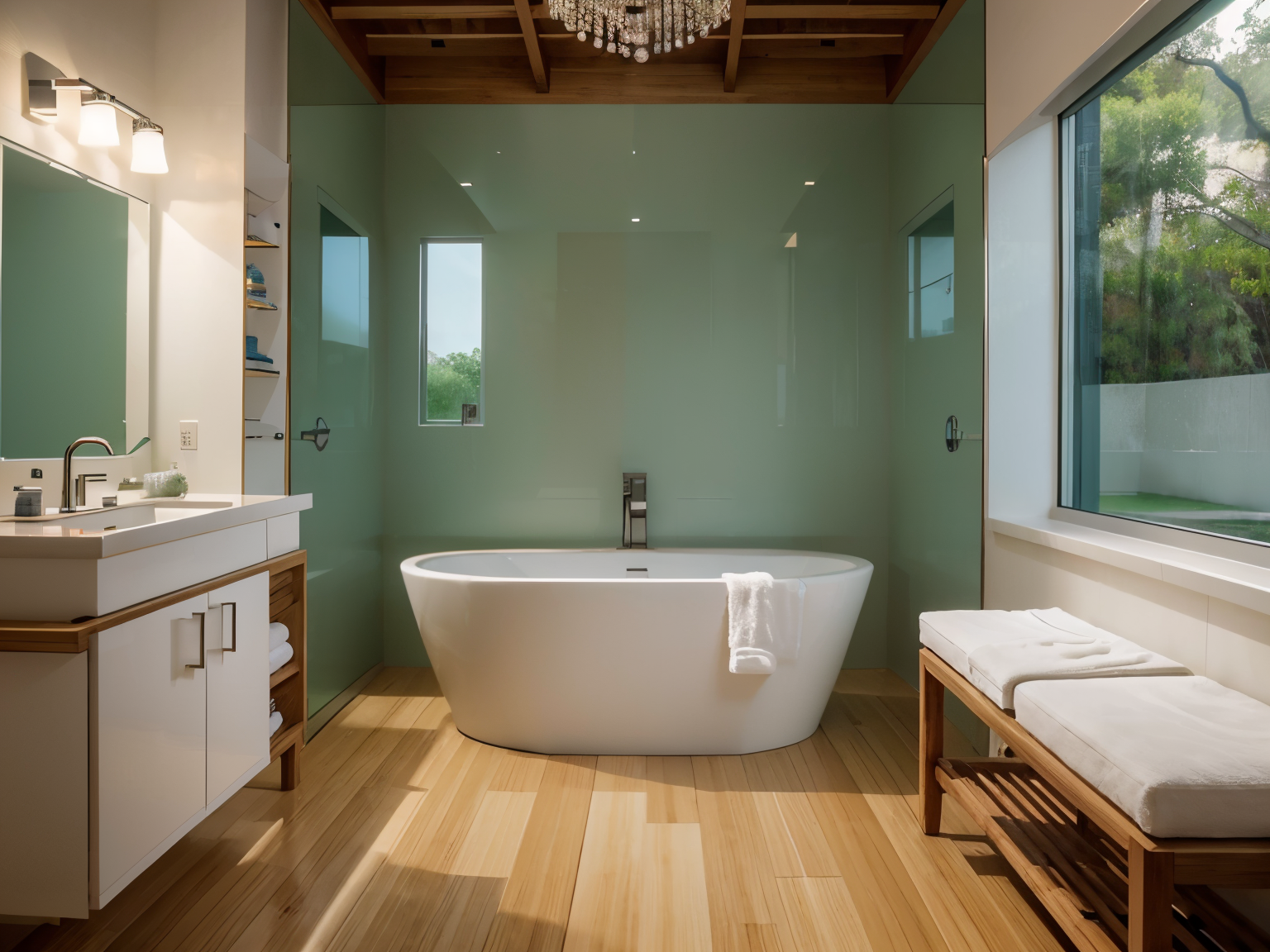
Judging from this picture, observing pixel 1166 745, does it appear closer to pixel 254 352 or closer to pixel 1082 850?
pixel 1082 850

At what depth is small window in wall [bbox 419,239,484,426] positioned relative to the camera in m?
3.72

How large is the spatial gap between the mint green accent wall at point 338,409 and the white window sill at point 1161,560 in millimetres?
2430

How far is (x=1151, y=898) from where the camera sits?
1.19 m

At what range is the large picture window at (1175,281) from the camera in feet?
5.91

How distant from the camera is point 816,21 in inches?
136

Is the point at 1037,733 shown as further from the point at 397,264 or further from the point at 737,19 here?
the point at 397,264

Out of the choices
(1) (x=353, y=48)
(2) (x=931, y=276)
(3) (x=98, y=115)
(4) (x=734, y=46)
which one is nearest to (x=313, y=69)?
(1) (x=353, y=48)

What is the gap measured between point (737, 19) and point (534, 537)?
7.57 ft

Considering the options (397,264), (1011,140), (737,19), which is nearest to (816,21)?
(737,19)

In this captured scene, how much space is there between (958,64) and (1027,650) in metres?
2.25

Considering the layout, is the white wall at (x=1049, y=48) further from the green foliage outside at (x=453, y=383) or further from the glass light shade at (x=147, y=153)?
the glass light shade at (x=147, y=153)

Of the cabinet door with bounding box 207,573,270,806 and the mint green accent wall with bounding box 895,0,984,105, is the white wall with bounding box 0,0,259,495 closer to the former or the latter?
the cabinet door with bounding box 207,573,270,806

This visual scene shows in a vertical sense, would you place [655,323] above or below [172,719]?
above

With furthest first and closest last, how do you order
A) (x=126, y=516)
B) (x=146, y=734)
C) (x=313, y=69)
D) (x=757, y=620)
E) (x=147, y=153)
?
(x=313, y=69) → (x=757, y=620) → (x=147, y=153) → (x=126, y=516) → (x=146, y=734)
